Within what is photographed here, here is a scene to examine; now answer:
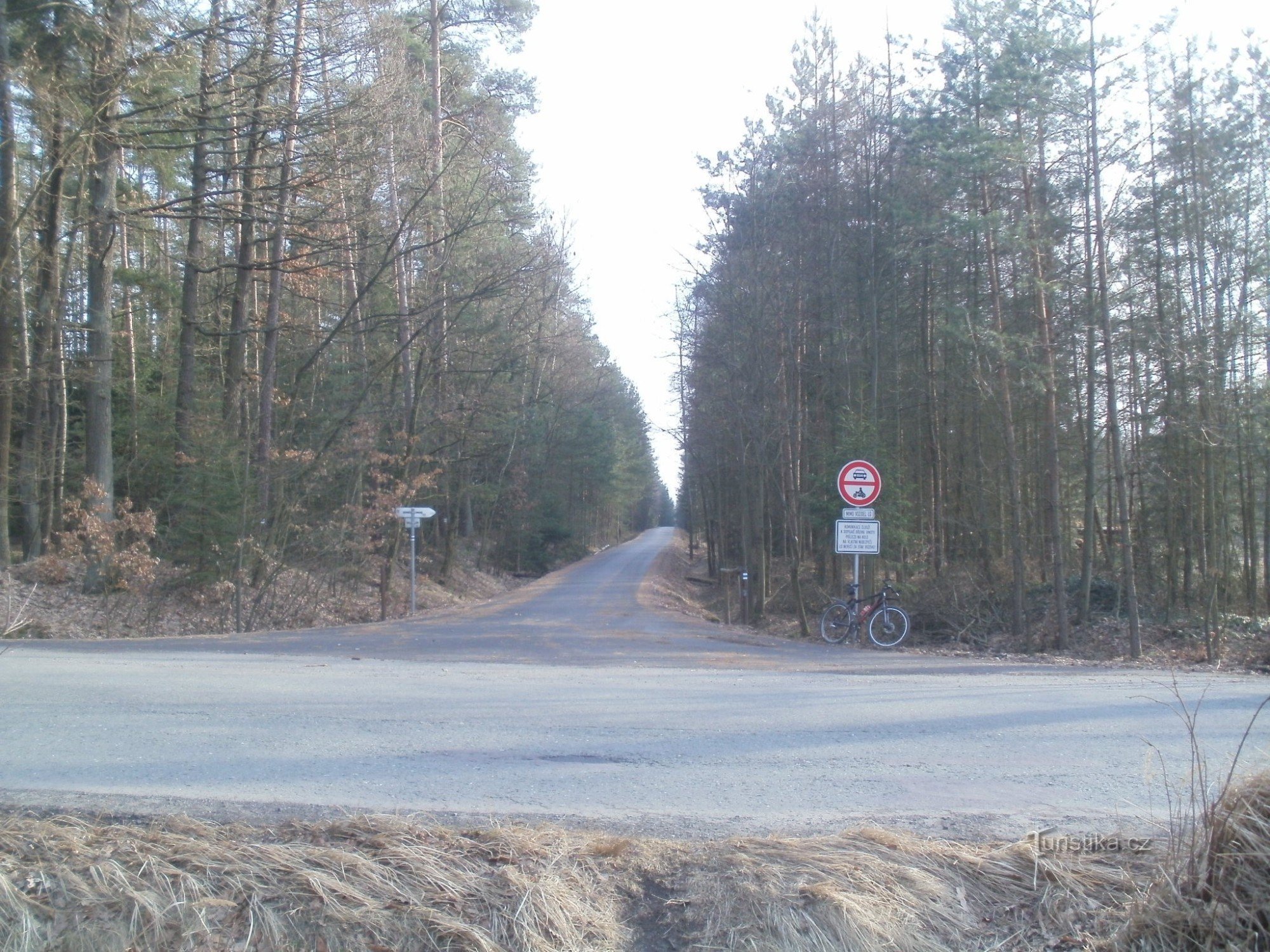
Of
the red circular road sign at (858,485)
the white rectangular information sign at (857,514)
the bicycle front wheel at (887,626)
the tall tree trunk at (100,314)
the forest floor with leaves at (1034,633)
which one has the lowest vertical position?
the forest floor with leaves at (1034,633)

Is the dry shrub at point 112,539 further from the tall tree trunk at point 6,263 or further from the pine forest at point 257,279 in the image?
the tall tree trunk at point 6,263

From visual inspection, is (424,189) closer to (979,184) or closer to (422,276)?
(422,276)

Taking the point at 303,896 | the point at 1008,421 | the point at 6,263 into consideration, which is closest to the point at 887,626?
the point at 1008,421

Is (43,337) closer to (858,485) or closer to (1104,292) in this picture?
(858,485)

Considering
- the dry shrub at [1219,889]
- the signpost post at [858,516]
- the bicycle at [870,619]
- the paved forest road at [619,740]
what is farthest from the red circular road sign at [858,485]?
the dry shrub at [1219,889]

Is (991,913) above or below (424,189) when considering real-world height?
below

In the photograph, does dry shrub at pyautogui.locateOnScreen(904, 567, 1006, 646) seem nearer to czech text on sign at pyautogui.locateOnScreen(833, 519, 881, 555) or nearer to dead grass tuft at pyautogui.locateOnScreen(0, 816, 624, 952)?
czech text on sign at pyautogui.locateOnScreen(833, 519, 881, 555)

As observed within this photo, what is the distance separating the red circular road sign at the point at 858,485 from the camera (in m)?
16.2

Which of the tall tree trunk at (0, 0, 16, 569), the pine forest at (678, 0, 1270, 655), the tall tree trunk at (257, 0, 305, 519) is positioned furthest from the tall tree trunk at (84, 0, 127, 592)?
the pine forest at (678, 0, 1270, 655)

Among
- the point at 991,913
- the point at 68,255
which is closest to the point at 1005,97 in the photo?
the point at 991,913

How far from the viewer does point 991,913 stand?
3.90m

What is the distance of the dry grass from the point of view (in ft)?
12.4

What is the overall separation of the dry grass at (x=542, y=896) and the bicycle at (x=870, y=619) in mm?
12344

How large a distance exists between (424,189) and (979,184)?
1346cm
